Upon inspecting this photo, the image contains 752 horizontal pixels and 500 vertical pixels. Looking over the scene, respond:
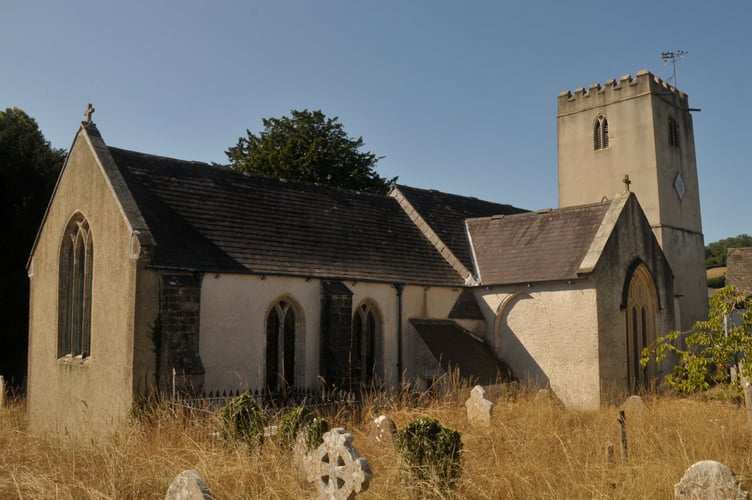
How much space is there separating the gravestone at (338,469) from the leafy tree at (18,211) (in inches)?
937

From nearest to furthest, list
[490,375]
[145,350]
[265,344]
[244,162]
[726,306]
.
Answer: [726,306] → [145,350] → [265,344] → [490,375] → [244,162]

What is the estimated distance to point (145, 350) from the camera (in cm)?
1534

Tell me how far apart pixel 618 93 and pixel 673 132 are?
11.5 ft

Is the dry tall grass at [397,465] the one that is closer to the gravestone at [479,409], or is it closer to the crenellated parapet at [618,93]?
the gravestone at [479,409]

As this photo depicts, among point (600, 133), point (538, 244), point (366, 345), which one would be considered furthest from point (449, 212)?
point (600, 133)

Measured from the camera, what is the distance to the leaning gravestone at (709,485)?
23.4 feet

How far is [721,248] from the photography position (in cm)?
9731

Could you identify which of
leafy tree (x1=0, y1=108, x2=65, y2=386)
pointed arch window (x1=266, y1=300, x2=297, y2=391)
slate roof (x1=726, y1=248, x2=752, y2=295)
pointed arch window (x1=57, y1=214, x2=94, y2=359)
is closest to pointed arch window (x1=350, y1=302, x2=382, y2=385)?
pointed arch window (x1=266, y1=300, x2=297, y2=391)

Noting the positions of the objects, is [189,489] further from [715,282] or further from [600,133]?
[715,282]

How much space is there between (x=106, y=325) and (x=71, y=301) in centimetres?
273

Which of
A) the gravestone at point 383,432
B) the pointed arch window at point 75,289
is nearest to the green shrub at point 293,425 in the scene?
the gravestone at point 383,432

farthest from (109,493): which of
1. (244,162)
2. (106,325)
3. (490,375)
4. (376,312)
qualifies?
(244,162)

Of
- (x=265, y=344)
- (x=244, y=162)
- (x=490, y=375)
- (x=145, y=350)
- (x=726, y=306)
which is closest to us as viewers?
(x=726, y=306)

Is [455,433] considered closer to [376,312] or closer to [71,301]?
[376,312]
